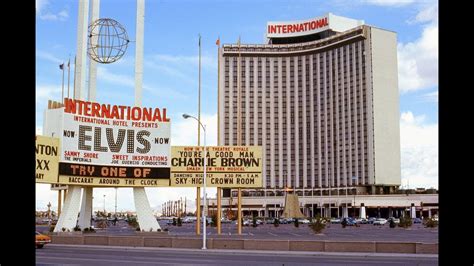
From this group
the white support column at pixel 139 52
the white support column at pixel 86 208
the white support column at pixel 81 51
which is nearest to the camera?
the white support column at pixel 81 51

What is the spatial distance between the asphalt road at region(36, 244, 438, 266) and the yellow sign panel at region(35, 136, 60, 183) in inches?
409

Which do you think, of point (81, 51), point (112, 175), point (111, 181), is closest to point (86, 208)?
point (111, 181)

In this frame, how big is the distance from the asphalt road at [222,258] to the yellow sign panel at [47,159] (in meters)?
10.4

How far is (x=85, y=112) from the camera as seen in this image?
168 feet

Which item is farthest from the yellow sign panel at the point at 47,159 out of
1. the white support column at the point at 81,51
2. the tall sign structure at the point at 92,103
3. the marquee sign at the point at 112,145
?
the white support column at the point at 81,51

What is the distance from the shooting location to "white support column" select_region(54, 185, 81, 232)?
5188 centimetres

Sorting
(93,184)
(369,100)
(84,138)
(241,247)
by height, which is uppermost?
(369,100)

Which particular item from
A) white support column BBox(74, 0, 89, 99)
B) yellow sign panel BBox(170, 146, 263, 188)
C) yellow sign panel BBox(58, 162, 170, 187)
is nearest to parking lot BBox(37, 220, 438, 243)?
yellow sign panel BBox(170, 146, 263, 188)

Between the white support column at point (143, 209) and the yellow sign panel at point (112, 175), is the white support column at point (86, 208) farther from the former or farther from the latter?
the white support column at point (143, 209)

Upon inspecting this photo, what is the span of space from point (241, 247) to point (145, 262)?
11707mm

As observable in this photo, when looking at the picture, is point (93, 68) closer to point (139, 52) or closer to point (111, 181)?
point (139, 52)

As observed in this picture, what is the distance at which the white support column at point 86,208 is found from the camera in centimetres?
5459
